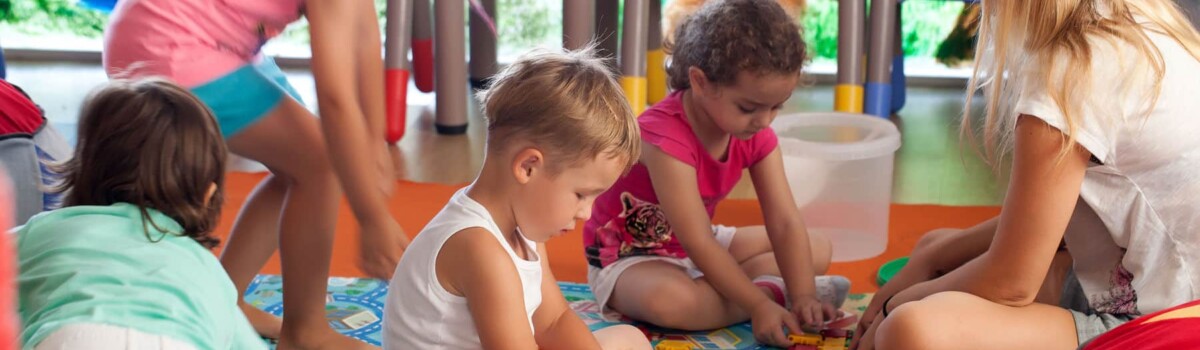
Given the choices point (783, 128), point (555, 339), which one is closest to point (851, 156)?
point (783, 128)

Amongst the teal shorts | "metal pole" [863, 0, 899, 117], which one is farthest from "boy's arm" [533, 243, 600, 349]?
"metal pole" [863, 0, 899, 117]

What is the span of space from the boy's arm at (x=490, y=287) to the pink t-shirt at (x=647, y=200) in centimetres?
51

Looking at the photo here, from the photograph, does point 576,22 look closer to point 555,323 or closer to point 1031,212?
point 555,323

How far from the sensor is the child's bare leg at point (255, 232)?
140 centimetres

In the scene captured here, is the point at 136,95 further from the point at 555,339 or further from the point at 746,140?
the point at 746,140

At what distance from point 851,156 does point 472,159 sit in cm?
89

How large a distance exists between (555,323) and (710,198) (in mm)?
440

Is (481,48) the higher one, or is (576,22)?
(576,22)

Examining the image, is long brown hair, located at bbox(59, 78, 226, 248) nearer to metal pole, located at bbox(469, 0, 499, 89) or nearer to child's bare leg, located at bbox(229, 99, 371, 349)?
child's bare leg, located at bbox(229, 99, 371, 349)

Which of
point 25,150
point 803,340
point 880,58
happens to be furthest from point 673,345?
point 880,58

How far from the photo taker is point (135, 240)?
958mm

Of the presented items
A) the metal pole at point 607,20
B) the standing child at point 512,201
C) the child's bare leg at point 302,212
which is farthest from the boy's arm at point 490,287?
the metal pole at point 607,20

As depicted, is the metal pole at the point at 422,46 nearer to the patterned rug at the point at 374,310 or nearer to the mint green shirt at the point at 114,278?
the patterned rug at the point at 374,310

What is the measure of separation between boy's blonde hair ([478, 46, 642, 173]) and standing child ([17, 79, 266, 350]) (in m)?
0.25
